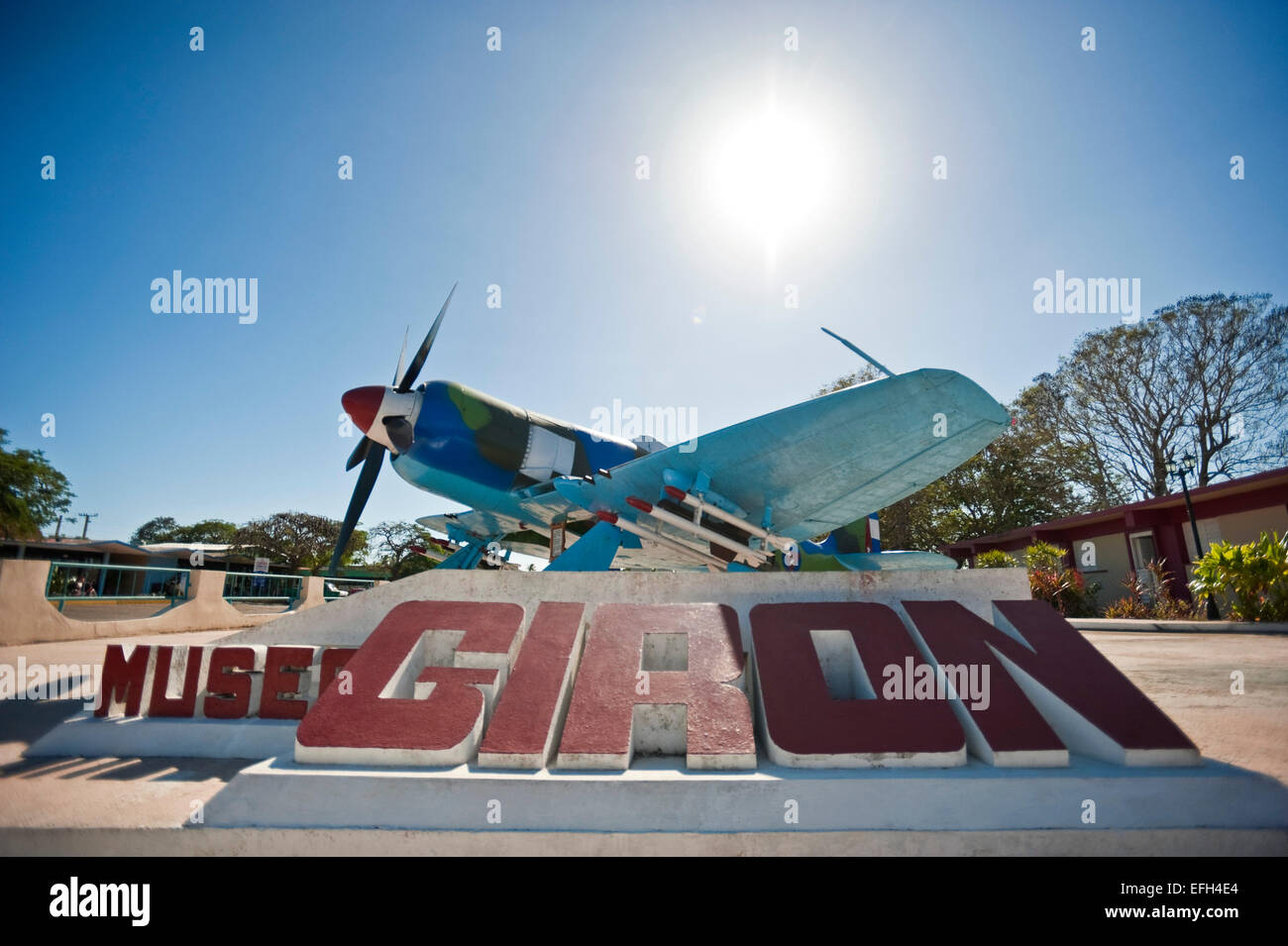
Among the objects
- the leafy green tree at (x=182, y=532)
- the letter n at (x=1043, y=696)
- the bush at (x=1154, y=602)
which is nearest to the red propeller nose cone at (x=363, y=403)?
the letter n at (x=1043, y=696)

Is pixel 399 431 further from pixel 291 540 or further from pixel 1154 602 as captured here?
pixel 291 540

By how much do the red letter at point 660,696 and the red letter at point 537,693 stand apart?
13 centimetres

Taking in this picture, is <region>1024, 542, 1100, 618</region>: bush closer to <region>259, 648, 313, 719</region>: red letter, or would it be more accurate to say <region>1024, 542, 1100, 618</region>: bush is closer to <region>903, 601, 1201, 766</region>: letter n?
<region>903, 601, 1201, 766</region>: letter n

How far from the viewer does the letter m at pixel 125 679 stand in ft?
16.5

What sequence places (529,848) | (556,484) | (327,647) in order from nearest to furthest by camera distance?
(529,848) → (327,647) → (556,484)

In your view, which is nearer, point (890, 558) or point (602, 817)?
point (602, 817)

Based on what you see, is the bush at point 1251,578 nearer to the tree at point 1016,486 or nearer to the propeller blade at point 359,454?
the tree at point 1016,486

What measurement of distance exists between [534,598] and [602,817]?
2.46m

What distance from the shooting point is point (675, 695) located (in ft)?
13.5

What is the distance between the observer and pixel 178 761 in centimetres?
463
